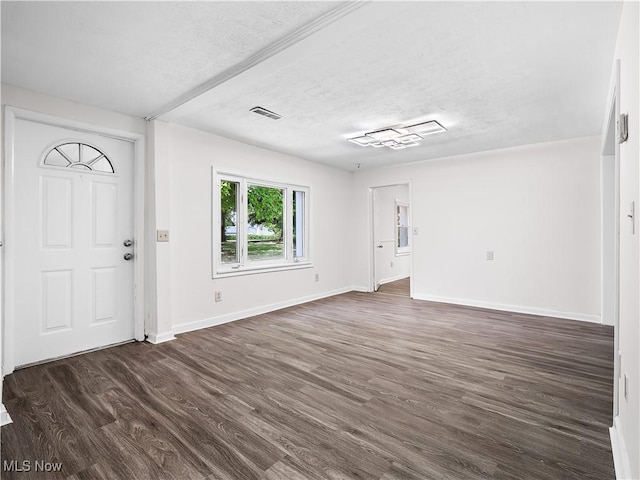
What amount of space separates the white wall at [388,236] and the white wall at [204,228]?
2127 mm

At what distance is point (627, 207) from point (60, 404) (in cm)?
345

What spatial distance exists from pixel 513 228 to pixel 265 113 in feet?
12.6

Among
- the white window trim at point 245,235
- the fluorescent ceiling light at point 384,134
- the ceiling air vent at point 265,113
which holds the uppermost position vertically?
the ceiling air vent at point 265,113

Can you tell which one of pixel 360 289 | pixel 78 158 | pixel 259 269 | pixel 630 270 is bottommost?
pixel 360 289

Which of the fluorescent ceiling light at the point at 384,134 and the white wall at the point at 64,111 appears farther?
the fluorescent ceiling light at the point at 384,134

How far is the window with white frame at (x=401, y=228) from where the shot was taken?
830cm

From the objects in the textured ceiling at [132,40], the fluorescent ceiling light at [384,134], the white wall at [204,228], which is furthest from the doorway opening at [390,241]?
the textured ceiling at [132,40]

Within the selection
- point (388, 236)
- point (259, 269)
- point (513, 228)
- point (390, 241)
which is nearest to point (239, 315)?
point (259, 269)

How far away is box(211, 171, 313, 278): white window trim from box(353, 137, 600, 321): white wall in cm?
188

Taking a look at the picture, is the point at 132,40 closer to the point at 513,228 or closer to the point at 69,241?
the point at 69,241

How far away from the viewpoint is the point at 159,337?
3.46 m

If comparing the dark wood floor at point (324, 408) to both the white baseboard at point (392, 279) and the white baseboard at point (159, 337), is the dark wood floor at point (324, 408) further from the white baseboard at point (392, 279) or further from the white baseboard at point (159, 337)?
the white baseboard at point (392, 279)

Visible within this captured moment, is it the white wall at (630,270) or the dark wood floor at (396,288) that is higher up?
the white wall at (630,270)

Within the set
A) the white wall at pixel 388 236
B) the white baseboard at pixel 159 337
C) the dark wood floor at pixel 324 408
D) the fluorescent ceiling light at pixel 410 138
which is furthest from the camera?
the white wall at pixel 388 236
